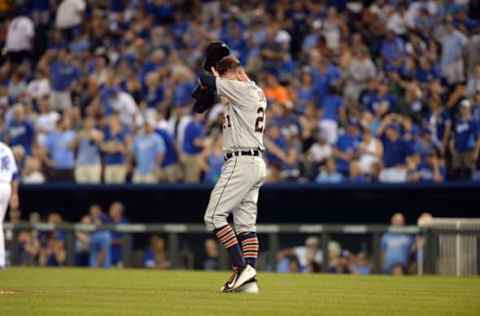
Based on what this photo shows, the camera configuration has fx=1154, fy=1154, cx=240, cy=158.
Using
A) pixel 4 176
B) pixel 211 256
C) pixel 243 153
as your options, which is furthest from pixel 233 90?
pixel 211 256

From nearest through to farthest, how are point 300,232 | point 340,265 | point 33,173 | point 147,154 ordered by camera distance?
point 340,265, point 300,232, point 147,154, point 33,173

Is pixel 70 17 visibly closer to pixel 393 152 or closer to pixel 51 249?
pixel 51 249

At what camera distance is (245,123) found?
9656mm

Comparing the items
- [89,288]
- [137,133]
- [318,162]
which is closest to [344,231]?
[318,162]

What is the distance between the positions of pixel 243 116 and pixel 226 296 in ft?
4.96

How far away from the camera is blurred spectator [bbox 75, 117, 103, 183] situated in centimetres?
1889

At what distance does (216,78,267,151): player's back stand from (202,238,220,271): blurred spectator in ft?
26.2

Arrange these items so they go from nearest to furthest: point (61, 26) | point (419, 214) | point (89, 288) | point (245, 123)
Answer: point (245, 123), point (89, 288), point (419, 214), point (61, 26)

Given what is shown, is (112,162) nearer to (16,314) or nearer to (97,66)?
(97,66)

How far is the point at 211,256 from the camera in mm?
17594

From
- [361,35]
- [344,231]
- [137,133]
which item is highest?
[361,35]

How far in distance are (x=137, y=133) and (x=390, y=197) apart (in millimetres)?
4244

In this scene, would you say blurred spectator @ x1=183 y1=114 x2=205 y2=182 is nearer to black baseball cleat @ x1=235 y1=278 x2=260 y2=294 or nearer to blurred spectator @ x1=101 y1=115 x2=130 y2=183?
blurred spectator @ x1=101 y1=115 x2=130 y2=183

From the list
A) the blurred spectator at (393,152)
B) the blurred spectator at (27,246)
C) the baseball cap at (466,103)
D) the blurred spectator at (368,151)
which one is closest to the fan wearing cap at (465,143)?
the baseball cap at (466,103)
